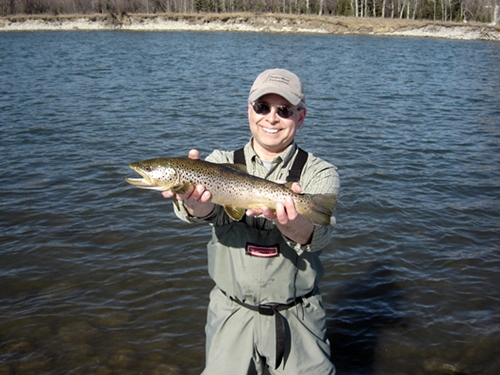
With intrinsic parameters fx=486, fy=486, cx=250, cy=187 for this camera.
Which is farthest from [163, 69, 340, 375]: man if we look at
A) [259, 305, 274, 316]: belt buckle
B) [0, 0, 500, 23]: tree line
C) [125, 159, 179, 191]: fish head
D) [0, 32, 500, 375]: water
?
[0, 0, 500, 23]: tree line

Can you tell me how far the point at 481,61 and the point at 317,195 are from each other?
38304 millimetres

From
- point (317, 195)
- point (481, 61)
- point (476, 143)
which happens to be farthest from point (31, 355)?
point (481, 61)

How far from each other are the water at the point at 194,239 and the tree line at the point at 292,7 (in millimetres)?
82256

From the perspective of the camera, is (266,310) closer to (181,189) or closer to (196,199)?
(196,199)

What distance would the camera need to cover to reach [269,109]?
3240 mm

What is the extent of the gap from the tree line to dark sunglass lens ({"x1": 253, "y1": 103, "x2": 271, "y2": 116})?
93940 mm

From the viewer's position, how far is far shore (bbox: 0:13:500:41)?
75.0 meters

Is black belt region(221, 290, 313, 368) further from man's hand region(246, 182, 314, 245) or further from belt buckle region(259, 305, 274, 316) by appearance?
→ man's hand region(246, 182, 314, 245)

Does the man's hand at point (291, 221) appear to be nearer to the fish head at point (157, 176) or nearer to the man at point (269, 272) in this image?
the man at point (269, 272)

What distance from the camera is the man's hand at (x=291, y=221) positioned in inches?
113

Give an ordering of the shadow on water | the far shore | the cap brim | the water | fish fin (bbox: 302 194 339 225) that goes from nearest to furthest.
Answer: fish fin (bbox: 302 194 339 225) < the cap brim < the shadow on water < the water < the far shore

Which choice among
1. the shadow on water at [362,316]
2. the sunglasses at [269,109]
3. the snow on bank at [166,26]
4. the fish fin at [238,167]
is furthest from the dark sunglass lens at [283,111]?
the snow on bank at [166,26]

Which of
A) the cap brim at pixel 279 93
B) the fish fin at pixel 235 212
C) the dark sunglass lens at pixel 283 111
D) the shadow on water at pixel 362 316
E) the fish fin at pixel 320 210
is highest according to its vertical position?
the cap brim at pixel 279 93

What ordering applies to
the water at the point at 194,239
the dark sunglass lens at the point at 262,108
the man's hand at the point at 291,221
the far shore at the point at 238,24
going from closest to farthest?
the man's hand at the point at 291,221, the dark sunglass lens at the point at 262,108, the water at the point at 194,239, the far shore at the point at 238,24
